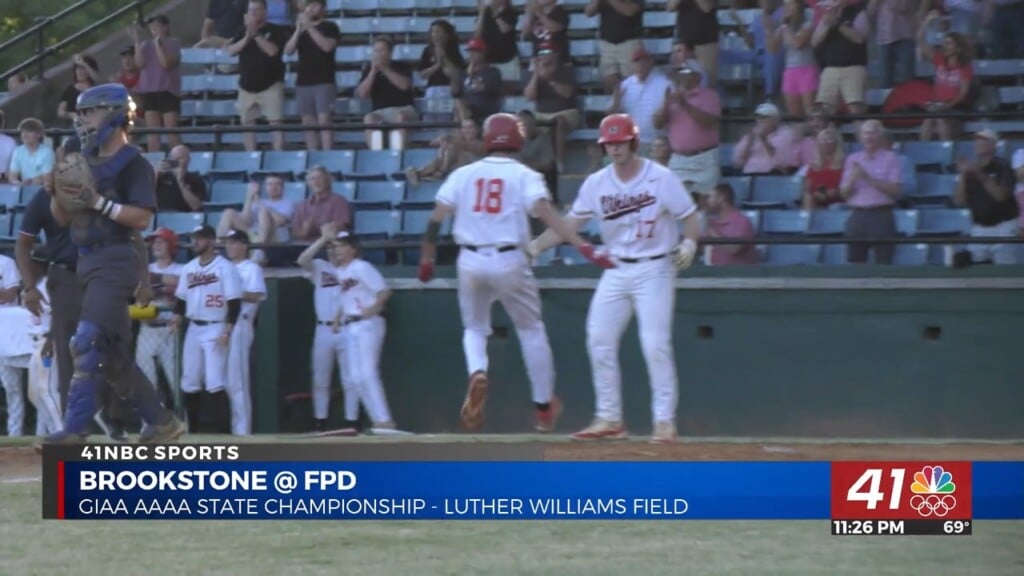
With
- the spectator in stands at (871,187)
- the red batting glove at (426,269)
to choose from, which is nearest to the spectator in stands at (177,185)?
the red batting glove at (426,269)

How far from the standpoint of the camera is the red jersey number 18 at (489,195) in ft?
37.3

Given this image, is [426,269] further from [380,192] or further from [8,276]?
[8,276]

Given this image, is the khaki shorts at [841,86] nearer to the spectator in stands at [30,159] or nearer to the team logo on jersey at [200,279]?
the team logo on jersey at [200,279]

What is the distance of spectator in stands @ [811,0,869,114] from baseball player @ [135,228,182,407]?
5457 millimetres

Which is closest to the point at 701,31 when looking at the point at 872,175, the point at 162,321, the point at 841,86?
the point at 841,86

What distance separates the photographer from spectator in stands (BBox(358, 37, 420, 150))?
1681 centimetres

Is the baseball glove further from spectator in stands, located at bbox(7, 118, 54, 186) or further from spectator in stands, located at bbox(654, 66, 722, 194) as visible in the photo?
spectator in stands, located at bbox(7, 118, 54, 186)

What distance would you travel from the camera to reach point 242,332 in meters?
15.7

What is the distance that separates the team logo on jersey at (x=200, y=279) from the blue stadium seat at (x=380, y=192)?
58.3 inches

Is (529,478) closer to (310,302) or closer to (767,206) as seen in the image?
(767,206)

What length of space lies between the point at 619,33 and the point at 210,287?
13.8 ft

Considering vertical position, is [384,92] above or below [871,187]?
above

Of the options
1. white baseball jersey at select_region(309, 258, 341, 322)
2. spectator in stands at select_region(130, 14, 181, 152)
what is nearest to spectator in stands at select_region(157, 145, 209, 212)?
white baseball jersey at select_region(309, 258, 341, 322)

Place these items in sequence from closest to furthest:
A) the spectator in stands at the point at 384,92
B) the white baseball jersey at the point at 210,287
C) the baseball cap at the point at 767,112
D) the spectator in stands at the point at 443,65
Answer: the baseball cap at the point at 767,112, the white baseball jersey at the point at 210,287, the spectator in stands at the point at 443,65, the spectator in stands at the point at 384,92
